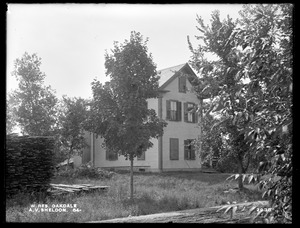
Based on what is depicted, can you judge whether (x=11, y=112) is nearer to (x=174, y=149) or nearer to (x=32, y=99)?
(x=32, y=99)

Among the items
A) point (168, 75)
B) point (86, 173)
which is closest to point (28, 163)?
point (86, 173)

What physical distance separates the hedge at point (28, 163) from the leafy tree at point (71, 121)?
9.90 m

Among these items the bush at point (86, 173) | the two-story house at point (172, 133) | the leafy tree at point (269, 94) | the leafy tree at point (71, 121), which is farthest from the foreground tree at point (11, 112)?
the leafy tree at point (269, 94)

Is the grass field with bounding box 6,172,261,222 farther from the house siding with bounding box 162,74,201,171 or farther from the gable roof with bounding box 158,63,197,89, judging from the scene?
the gable roof with bounding box 158,63,197,89

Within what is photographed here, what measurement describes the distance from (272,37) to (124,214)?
577 centimetres

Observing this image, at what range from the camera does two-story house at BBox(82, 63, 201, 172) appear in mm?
22562

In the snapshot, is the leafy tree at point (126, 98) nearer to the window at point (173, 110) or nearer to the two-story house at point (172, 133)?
the two-story house at point (172, 133)

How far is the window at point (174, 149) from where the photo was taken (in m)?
23.2

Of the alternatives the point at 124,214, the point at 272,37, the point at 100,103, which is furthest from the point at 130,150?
the point at 272,37

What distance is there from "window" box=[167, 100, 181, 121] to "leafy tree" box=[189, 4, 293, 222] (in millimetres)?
19668

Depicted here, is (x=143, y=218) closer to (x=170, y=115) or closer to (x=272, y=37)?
(x=272, y=37)

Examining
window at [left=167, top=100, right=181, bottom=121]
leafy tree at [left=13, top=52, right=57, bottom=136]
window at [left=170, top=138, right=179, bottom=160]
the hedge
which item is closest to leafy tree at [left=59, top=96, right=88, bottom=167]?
leafy tree at [left=13, top=52, right=57, bottom=136]

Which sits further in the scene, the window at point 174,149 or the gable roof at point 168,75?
the window at point 174,149

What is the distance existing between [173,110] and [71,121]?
7038mm
